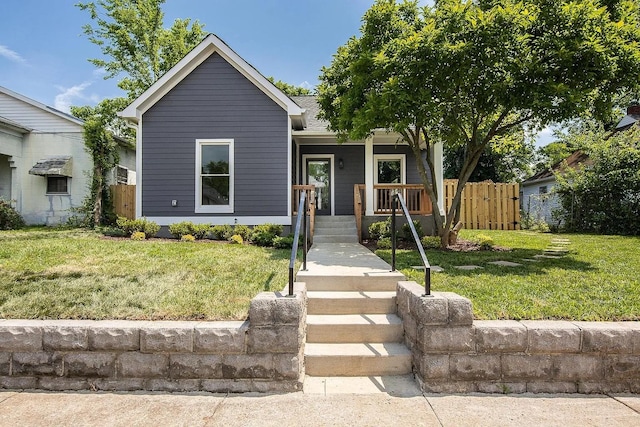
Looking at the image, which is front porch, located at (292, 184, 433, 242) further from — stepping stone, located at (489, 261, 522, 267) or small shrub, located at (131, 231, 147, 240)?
small shrub, located at (131, 231, 147, 240)

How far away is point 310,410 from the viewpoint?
241 cm

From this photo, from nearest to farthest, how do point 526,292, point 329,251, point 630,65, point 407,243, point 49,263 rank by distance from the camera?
Result: point 526,292
point 49,263
point 630,65
point 329,251
point 407,243

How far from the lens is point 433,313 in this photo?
271 cm

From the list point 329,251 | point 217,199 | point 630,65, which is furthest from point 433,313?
point 217,199

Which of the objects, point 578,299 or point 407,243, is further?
point 407,243

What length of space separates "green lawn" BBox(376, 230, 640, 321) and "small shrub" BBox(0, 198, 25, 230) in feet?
40.0

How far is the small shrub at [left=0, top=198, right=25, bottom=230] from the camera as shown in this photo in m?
10.9

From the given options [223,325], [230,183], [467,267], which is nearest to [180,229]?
[230,183]

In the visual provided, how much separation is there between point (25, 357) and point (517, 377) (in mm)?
3953

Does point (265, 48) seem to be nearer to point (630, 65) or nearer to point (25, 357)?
point (630, 65)

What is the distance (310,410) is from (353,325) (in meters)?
0.97

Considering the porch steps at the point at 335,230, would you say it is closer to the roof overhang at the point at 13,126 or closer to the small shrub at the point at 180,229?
the small shrub at the point at 180,229

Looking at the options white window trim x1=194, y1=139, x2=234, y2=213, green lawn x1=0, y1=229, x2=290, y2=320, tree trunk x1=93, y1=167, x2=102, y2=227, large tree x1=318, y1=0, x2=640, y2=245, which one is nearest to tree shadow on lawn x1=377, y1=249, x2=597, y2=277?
green lawn x1=0, y1=229, x2=290, y2=320

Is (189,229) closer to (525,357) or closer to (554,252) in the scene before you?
(525,357)
